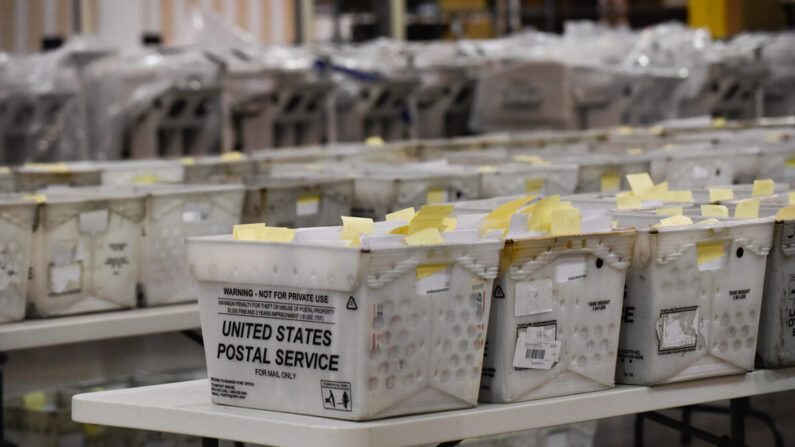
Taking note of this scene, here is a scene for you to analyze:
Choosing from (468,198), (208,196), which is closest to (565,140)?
(468,198)

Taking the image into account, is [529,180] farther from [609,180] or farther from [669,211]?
[669,211]

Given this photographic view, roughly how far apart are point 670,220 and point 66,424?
2675 mm

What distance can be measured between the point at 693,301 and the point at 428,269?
1.93ft

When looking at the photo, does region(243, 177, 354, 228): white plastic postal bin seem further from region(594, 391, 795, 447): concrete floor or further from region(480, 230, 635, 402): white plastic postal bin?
region(594, 391, 795, 447): concrete floor

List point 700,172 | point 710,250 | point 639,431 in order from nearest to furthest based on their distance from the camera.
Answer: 1. point 710,250
2. point 700,172
3. point 639,431

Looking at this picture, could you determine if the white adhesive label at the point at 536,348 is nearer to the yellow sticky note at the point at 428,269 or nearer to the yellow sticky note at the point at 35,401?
the yellow sticky note at the point at 428,269

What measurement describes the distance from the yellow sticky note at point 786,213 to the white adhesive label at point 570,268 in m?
0.50

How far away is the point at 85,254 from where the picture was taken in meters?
2.96

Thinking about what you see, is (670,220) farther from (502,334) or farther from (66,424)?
(66,424)

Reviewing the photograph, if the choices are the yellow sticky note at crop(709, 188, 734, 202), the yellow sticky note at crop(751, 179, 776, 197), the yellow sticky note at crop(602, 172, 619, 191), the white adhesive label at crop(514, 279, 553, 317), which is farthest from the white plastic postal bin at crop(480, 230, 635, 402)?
the yellow sticky note at crop(602, 172, 619, 191)

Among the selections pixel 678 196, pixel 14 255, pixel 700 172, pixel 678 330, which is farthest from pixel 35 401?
pixel 678 330

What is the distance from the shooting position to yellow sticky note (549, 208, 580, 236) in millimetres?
2072

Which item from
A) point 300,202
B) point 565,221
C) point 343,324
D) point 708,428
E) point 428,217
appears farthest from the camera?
point 708,428

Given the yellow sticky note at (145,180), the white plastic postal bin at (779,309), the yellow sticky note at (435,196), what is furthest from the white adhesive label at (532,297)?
the yellow sticky note at (145,180)
